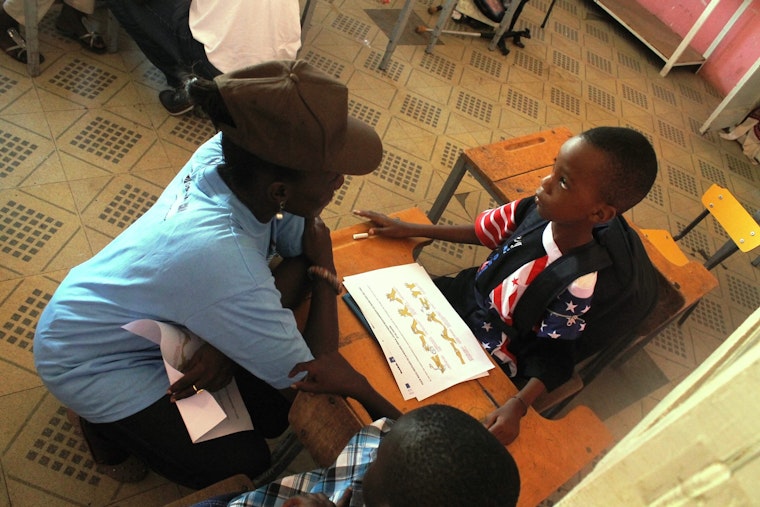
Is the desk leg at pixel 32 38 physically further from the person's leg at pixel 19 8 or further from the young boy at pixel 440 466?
the young boy at pixel 440 466

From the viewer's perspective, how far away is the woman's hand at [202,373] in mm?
1315

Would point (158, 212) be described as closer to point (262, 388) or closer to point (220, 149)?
point (220, 149)

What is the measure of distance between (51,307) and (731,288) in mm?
3863

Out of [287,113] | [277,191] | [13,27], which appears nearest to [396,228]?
[277,191]

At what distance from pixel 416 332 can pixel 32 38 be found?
8.41 feet

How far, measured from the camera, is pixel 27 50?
111 inches

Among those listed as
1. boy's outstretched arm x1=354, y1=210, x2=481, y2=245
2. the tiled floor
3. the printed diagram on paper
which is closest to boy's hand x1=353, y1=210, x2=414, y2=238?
boy's outstretched arm x1=354, y1=210, x2=481, y2=245

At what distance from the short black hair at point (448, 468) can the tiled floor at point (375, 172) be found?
1.23 metres

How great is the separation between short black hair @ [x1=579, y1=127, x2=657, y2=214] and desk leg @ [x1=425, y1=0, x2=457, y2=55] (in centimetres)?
294

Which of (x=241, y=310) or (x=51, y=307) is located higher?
(x=241, y=310)

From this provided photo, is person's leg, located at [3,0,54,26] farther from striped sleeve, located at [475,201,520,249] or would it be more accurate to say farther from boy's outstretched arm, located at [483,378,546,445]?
boy's outstretched arm, located at [483,378,546,445]

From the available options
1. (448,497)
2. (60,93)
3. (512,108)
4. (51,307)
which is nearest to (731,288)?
(512,108)

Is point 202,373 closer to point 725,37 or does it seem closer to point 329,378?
A: point 329,378

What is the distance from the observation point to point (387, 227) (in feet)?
5.90
